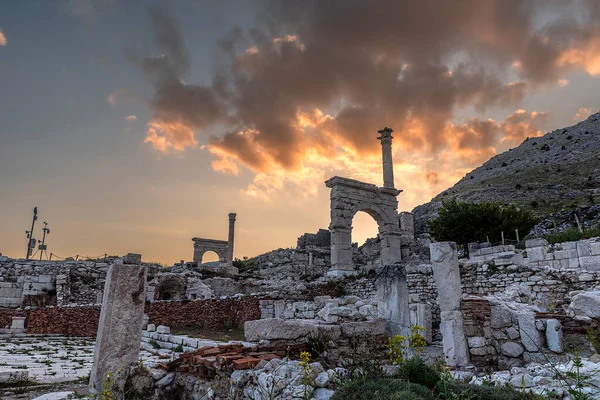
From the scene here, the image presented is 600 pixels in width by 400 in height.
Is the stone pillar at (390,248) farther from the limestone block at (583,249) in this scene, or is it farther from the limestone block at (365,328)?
the limestone block at (365,328)

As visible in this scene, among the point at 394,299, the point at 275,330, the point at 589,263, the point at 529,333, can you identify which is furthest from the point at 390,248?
the point at 275,330

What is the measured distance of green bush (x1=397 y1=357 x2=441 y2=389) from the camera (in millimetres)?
3848

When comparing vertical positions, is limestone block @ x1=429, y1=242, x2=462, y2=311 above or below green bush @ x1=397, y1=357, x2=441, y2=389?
above

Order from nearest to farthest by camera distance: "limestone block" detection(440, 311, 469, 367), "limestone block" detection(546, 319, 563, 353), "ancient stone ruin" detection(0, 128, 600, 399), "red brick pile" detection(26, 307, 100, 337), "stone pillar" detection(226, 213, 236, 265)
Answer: "ancient stone ruin" detection(0, 128, 600, 399) → "limestone block" detection(546, 319, 563, 353) → "limestone block" detection(440, 311, 469, 367) → "red brick pile" detection(26, 307, 100, 337) → "stone pillar" detection(226, 213, 236, 265)

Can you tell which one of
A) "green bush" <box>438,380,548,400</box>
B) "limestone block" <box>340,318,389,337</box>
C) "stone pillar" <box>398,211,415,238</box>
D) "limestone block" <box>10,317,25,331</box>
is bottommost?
"limestone block" <box>10,317,25,331</box>

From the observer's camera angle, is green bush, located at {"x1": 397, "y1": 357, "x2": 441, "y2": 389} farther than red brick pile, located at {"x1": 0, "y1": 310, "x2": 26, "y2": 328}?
No

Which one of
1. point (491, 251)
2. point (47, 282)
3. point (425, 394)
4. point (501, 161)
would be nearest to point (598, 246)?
point (491, 251)

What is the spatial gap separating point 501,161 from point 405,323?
79.4m

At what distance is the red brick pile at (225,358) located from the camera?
438cm

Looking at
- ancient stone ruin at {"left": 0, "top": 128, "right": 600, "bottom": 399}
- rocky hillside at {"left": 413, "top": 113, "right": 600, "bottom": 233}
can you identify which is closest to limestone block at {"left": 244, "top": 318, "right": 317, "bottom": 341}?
ancient stone ruin at {"left": 0, "top": 128, "right": 600, "bottom": 399}

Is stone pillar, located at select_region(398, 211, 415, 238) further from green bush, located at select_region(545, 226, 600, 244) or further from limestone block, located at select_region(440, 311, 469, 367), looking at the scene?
limestone block, located at select_region(440, 311, 469, 367)

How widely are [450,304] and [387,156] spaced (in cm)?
1721

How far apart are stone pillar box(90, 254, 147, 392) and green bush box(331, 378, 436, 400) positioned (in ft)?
13.2

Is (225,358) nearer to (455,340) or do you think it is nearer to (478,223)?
(455,340)
